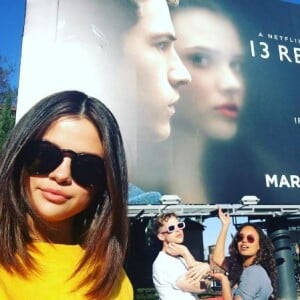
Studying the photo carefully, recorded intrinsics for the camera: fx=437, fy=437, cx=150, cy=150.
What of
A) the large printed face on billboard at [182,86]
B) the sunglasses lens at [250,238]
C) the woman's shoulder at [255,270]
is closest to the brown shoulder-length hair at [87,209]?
the woman's shoulder at [255,270]

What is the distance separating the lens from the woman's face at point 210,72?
455 centimetres

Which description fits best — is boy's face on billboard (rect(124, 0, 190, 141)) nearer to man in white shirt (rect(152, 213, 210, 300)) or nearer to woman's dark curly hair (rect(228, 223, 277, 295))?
man in white shirt (rect(152, 213, 210, 300))

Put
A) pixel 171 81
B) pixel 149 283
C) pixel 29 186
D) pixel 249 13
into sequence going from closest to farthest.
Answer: pixel 29 186, pixel 149 283, pixel 171 81, pixel 249 13

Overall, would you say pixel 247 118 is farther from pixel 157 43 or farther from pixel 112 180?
pixel 112 180

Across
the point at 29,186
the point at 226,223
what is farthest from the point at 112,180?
the point at 226,223

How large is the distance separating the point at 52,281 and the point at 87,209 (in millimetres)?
146

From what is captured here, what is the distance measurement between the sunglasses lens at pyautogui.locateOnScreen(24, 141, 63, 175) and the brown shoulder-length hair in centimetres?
1

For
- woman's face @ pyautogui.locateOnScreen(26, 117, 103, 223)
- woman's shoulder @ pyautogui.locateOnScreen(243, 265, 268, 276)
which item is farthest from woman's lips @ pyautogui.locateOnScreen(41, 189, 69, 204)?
woman's shoulder @ pyautogui.locateOnScreen(243, 265, 268, 276)

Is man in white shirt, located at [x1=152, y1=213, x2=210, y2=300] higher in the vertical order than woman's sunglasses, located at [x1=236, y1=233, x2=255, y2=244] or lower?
lower

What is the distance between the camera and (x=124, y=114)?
4254mm

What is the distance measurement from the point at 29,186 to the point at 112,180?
0.11 metres

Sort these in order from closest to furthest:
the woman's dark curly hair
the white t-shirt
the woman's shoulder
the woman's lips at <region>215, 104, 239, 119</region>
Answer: the woman's shoulder, the woman's dark curly hair, the white t-shirt, the woman's lips at <region>215, 104, 239, 119</region>

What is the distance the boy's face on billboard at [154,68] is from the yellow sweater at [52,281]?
361 cm

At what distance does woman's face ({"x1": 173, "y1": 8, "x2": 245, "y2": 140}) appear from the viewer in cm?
455
